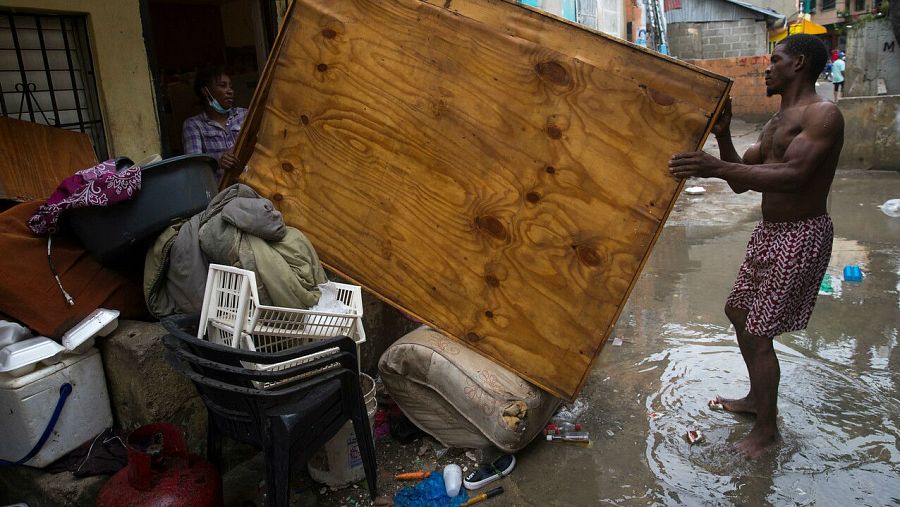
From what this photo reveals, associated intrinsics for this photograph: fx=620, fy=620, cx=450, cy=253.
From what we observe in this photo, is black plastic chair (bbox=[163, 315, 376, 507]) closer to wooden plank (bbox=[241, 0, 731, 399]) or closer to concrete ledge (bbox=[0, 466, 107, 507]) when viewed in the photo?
concrete ledge (bbox=[0, 466, 107, 507])

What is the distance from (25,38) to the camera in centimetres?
419

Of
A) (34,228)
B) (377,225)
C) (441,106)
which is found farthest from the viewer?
(377,225)

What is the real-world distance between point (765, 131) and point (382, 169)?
1.97 metres

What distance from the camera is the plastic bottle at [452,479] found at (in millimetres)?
2855

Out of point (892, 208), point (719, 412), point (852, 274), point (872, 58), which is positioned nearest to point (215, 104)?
point (719, 412)

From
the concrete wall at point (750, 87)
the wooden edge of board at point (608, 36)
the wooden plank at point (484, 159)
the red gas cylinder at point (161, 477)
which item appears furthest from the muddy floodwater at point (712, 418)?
the concrete wall at point (750, 87)

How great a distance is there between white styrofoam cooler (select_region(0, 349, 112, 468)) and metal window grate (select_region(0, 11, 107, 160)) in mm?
2347

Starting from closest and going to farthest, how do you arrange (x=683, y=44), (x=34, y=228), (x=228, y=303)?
(x=228, y=303) < (x=34, y=228) < (x=683, y=44)

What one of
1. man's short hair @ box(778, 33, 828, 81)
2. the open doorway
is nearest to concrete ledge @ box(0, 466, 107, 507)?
man's short hair @ box(778, 33, 828, 81)

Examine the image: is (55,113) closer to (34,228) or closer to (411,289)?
(34,228)

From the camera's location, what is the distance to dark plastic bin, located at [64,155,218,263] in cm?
278

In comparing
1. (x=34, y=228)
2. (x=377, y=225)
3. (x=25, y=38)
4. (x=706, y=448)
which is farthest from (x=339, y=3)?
(x=706, y=448)

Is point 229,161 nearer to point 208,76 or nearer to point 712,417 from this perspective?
point 208,76

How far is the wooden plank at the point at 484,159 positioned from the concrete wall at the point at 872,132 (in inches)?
352
